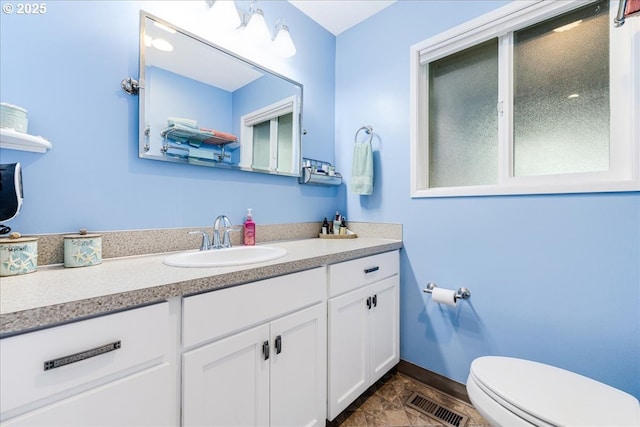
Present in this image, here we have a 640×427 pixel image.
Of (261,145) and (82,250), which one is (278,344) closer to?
(82,250)

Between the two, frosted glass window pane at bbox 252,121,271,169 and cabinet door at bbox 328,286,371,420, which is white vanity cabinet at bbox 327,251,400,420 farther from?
frosted glass window pane at bbox 252,121,271,169

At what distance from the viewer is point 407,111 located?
5.83ft

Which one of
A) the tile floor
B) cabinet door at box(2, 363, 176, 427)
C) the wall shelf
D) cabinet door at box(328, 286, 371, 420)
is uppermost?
the wall shelf

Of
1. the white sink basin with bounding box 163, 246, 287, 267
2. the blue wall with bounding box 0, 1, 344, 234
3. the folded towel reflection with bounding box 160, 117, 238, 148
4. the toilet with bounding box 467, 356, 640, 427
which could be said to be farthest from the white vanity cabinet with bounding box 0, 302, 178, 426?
the toilet with bounding box 467, 356, 640, 427

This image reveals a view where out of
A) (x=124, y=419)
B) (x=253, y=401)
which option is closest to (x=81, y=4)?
(x=124, y=419)

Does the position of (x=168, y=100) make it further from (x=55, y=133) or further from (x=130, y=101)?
(x=55, y=133)

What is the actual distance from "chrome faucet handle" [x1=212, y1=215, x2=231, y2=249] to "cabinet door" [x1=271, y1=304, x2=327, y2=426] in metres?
0.57

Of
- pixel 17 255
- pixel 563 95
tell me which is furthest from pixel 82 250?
pixel 563 95

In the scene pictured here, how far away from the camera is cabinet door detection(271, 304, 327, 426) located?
103cm

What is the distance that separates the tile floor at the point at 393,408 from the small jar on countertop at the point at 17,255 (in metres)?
1.35

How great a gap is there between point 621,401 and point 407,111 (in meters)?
1.61

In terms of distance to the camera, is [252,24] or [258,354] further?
[252,24]

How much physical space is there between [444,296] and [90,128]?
1.82 m

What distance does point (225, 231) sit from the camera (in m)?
1.45
